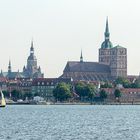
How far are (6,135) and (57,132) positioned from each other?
224 inches

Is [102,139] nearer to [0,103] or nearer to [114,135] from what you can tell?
[114,135]

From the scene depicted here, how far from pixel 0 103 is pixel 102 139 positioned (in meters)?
103

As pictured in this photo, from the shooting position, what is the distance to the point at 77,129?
78.6 m

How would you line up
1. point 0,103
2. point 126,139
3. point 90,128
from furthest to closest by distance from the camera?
point 0,103
point 90,128
point 126,139

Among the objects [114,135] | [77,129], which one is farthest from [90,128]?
[114,135]

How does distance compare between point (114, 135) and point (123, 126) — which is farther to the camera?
point (123, 126)

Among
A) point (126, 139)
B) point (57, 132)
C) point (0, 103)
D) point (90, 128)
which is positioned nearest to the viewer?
point (126, 139)

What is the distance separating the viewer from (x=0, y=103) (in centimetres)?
16875

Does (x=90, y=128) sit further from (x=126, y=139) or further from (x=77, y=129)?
(x=126, y=139)

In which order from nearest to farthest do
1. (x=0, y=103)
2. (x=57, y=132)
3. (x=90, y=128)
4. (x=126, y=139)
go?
1. (x=126, y=139)
2. (x=57, y=132)
3. (x=90, y=128)
4. (x=0, y=103)

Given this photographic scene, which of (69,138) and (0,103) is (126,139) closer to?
(69,138)

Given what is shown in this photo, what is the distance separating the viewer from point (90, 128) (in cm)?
8019

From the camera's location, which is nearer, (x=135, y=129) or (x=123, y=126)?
(x=135, y=129)

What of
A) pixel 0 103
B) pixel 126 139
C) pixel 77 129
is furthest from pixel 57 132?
pixel 0 103
